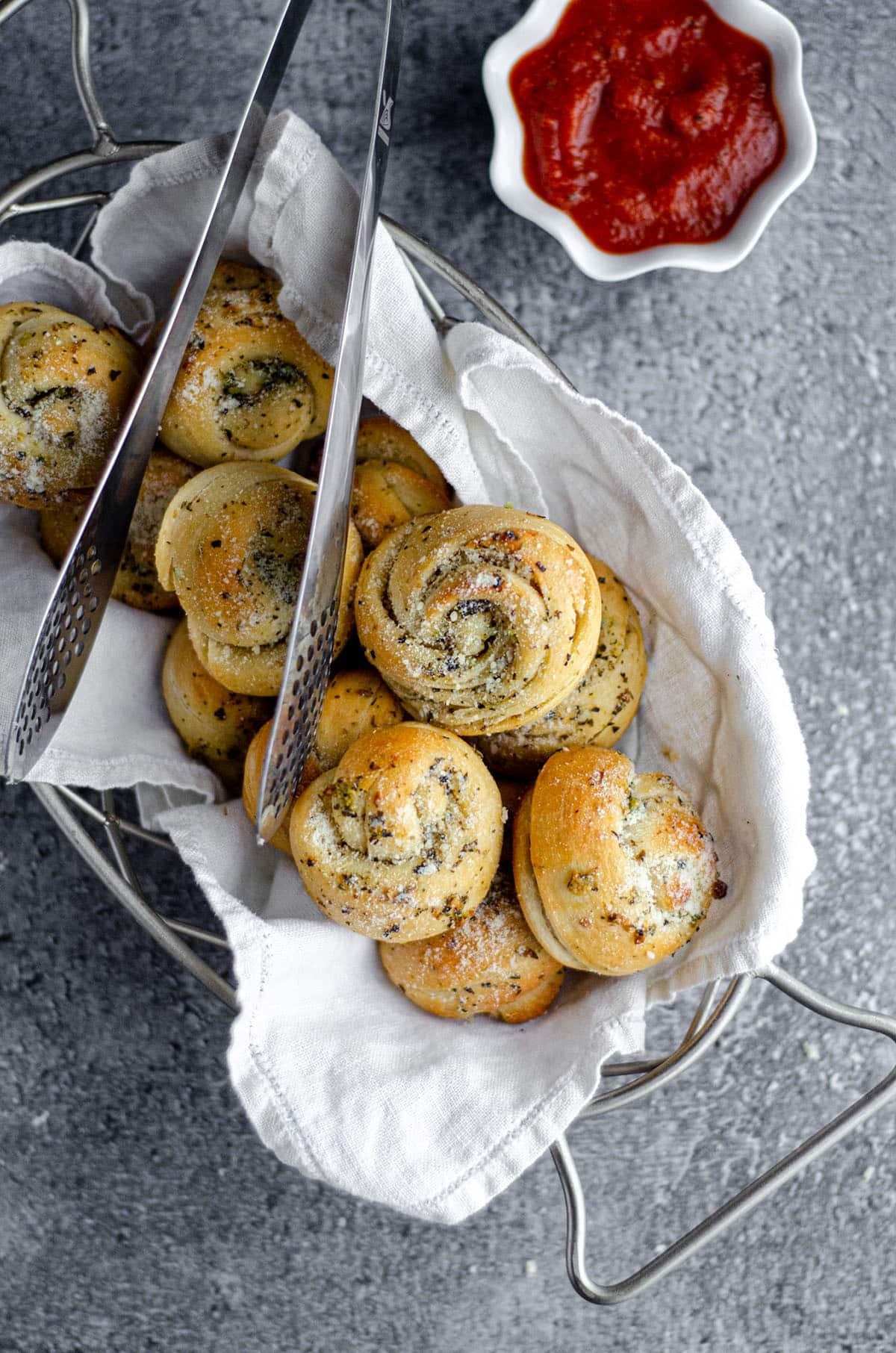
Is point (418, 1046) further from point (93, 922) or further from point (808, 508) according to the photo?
point (808, 508)

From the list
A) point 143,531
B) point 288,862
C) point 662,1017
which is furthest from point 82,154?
point 662,1017

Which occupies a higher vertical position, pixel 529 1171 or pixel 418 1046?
pixel 418 1046

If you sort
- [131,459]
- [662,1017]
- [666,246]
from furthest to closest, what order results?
[662,1017], [666,246], [131,459]

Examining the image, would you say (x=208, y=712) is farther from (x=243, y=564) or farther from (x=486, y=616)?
(x=486, y=616)

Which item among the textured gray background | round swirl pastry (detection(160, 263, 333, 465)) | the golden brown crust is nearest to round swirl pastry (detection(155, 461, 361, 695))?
round swirl pastry (detection(160, 263, 333, 465))

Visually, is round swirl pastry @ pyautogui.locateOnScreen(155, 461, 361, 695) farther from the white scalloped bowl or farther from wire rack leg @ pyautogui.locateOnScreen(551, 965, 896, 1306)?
wire rack leg @ pyautogui.locateOnScreen(551, 965, 896, 1306)

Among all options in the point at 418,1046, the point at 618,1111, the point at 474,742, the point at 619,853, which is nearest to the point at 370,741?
the point at 474,742
